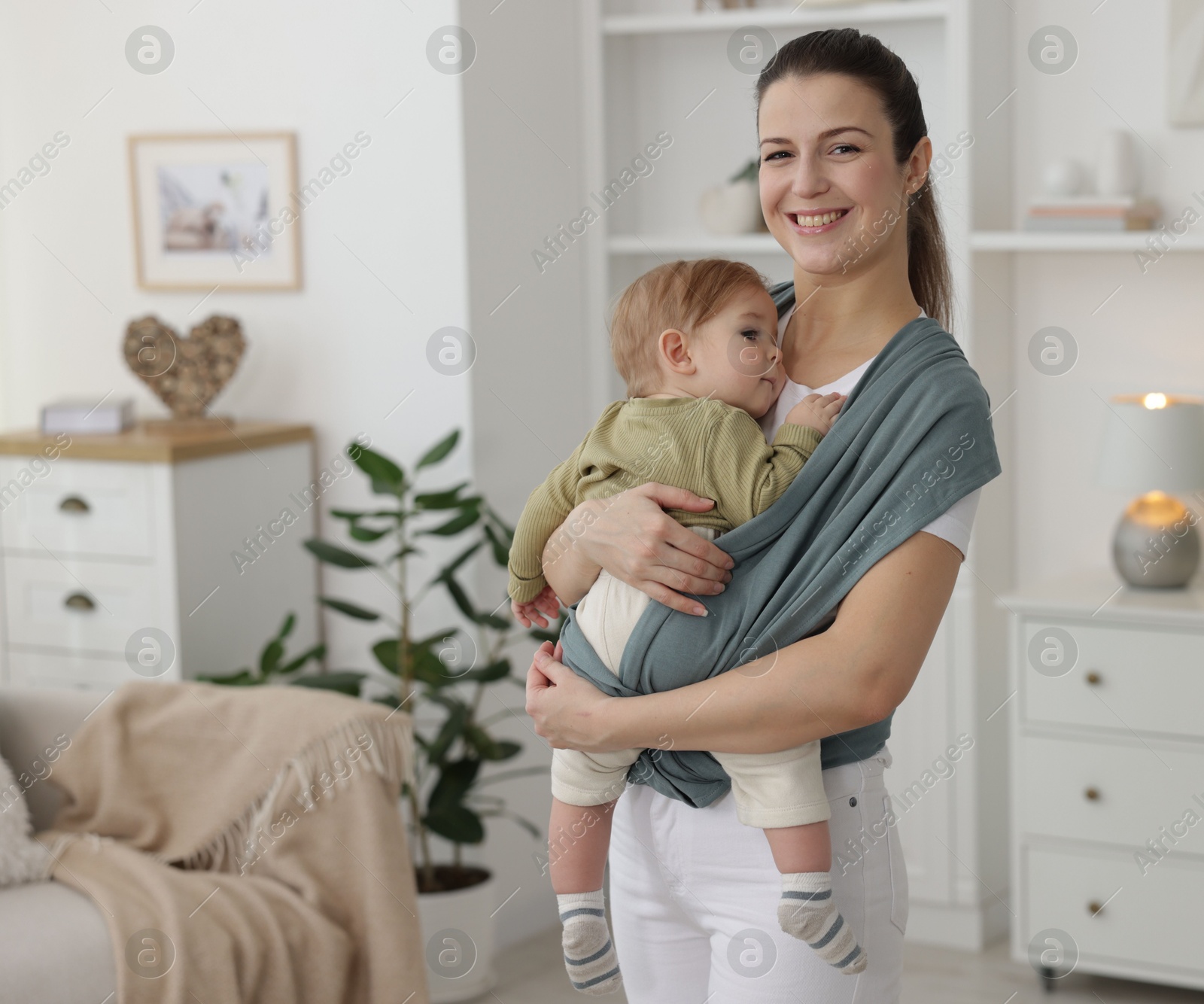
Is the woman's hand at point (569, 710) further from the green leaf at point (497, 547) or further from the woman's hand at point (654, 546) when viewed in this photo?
the green leaf at point (497, 547)

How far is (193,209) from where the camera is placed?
336cm

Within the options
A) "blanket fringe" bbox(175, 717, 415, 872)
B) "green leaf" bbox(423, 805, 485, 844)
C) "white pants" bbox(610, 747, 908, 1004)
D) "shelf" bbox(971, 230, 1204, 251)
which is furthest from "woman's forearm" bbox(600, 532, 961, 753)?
"shelf" bbox(971, 230, 1204, 251)

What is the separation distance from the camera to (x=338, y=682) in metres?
2.86

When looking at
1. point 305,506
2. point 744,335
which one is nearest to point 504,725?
point 305,506

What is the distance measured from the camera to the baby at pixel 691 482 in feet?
4.13

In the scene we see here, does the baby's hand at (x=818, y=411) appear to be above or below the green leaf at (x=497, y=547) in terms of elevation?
above

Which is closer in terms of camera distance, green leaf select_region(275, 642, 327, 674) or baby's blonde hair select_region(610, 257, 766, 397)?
baby's blonde hair select_region(610, 257, 766, 397)

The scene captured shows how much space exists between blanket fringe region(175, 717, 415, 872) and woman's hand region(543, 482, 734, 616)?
3.85 ft

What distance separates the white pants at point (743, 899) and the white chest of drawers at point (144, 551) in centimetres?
191

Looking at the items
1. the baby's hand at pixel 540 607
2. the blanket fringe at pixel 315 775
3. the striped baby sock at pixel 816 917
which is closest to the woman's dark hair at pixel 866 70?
the baby's hand at pixel 540 607

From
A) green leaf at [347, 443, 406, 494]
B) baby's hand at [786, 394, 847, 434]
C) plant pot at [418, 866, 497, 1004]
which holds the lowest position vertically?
plant pot at [418, 866, 497, 1004]

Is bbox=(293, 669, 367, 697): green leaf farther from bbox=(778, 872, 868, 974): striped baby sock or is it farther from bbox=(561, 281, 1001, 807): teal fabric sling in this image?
bbox=(778, 872, 868, 974): striped baby sock

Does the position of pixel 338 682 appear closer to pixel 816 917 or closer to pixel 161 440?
pixel 161 440

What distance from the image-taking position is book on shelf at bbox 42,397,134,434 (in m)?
3.19
